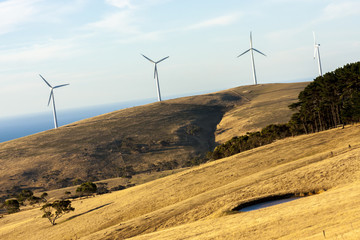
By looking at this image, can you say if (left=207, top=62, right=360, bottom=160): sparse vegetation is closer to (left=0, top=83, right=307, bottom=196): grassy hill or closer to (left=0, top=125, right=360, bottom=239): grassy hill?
(left=0, top=125, right=360, bottom=239): grassy hill

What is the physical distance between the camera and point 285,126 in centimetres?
9644

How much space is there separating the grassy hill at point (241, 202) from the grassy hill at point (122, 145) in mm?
47976

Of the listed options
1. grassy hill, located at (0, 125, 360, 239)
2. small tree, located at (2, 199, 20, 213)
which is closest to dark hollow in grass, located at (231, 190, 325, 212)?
grassy hill, located at (0, 125, 360, 239)

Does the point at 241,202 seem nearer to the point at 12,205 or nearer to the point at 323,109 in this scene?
the point at 323,109

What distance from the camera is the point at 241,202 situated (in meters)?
39.7

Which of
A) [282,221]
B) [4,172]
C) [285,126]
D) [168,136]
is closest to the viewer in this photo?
[282,221]

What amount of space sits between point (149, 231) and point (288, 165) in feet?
73.6

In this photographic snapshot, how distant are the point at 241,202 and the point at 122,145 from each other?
11341cm

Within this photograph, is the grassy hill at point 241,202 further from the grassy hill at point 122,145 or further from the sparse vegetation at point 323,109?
the grassy hill at point 122,145

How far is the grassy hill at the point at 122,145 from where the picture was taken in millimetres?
120625

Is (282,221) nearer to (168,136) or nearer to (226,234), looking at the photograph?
(226,234)

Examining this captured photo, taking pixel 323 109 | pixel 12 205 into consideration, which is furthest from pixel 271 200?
pixel 12 205

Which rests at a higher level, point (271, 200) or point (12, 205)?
point (271, 200)

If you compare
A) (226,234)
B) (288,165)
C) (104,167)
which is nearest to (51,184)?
(104,167)
